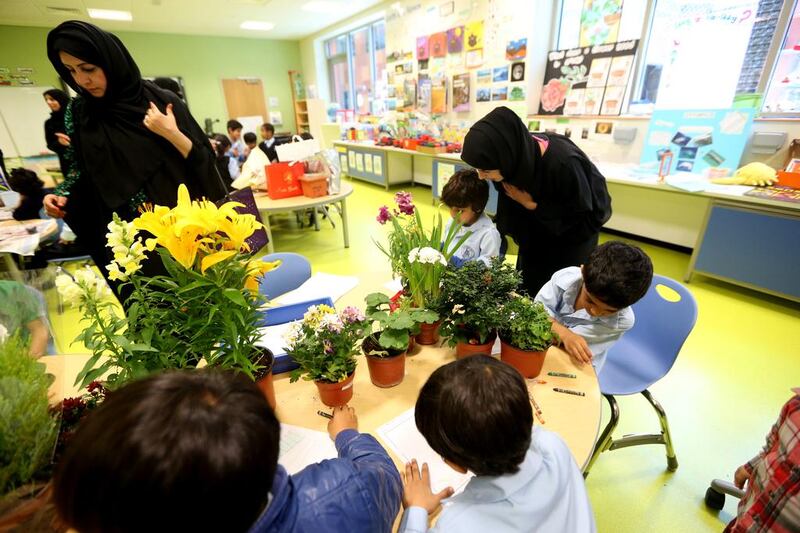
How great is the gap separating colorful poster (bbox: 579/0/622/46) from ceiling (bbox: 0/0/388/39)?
3.84 m

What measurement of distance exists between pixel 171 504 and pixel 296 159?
331 cm

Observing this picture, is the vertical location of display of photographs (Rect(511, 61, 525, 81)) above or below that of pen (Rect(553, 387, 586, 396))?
above

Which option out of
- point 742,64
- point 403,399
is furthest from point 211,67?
point 403,399

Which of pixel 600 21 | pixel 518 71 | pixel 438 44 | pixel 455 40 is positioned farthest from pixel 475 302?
pixel 438 44

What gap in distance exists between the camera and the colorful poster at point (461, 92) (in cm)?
537

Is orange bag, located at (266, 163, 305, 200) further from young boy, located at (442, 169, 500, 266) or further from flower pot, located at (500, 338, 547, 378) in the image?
flower pot, located at (500, 338, 547, 378)

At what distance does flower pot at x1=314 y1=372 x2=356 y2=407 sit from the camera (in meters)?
0.92

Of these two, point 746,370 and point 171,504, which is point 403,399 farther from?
point 746,370

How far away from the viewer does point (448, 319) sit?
3.63 ft

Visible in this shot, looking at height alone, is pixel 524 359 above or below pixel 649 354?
above

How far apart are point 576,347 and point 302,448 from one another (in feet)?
2.71

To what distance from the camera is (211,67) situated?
9.03 meters

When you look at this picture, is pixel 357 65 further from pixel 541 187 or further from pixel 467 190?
pixel 541 187

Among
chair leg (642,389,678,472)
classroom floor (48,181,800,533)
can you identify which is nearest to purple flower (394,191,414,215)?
chair leg (642,389,678,472)
